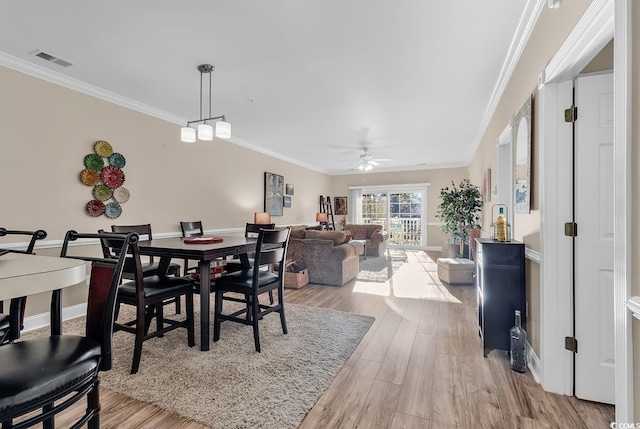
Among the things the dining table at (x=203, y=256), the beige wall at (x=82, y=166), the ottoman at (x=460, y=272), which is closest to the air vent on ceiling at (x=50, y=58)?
the beige wall at (x=82, y=166)

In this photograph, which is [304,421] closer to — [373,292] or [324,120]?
[373,292]

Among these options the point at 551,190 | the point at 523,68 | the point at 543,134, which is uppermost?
the point at 523,68

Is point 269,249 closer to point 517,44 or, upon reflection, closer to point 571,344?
point 571,344

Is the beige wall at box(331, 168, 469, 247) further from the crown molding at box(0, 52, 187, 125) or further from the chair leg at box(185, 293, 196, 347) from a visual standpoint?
the chair leg at box(185, 293, 196, 347)

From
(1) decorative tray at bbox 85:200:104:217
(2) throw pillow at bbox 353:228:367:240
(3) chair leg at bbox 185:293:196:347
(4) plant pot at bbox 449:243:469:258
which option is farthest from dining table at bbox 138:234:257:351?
(2) throw pillow at bbox 353:228:367:240

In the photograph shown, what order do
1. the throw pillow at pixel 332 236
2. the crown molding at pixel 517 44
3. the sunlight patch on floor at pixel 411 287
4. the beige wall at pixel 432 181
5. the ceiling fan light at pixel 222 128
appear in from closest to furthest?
the crown molding at pixel 517 44, the ceiling fan light at pixel 222 128, the sunlight patch on floor at pixel 411 287, the throw pillow at pixel 332 236, the beige wall at pixel 432 181

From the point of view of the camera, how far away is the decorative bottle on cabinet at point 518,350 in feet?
6.77

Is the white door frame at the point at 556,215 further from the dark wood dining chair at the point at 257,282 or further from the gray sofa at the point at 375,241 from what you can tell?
the gray sofa at the point at 375,241

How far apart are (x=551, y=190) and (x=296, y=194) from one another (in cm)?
634

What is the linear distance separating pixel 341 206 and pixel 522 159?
24.8 feet

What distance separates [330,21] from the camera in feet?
7.35

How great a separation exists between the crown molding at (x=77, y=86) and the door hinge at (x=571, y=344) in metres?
4.77

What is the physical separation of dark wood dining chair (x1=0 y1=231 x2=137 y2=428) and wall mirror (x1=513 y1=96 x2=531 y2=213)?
98.1 inches

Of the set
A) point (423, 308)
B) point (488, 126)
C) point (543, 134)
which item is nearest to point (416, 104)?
point (488, 126)
